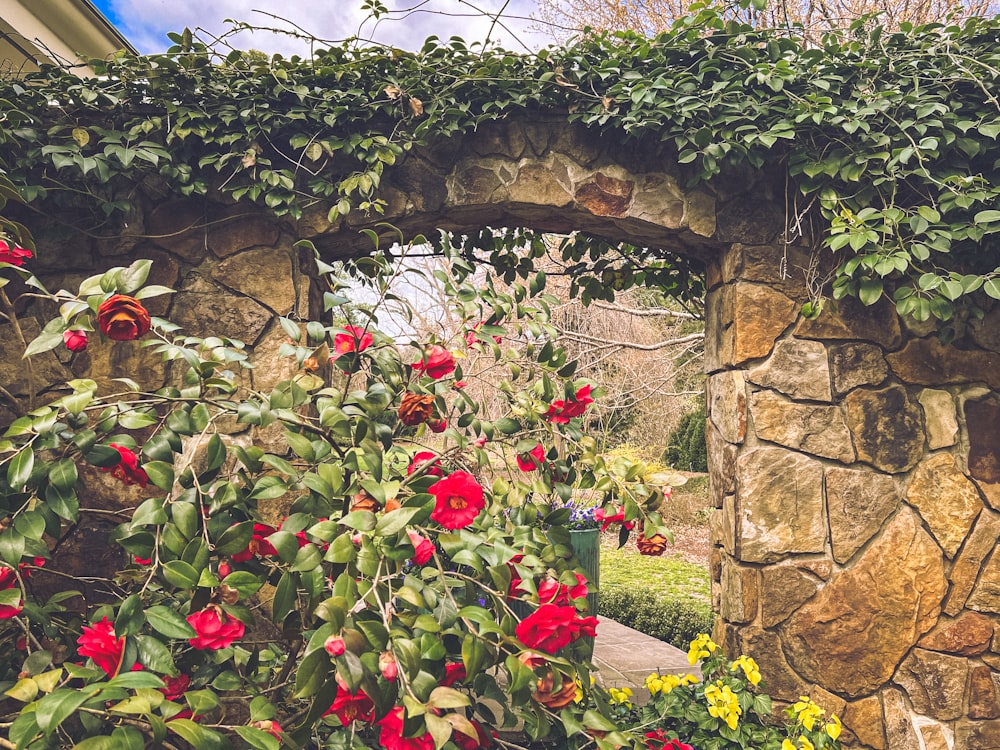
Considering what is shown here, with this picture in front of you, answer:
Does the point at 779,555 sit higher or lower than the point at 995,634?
higher

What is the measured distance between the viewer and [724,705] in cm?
167

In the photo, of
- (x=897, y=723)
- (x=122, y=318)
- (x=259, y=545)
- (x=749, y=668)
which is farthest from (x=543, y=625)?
(x=897, y=723)

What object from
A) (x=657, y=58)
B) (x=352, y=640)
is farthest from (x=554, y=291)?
(x=352, y=640)

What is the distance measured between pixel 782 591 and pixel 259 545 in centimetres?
149

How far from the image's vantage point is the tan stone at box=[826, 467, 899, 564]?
191 centimetres

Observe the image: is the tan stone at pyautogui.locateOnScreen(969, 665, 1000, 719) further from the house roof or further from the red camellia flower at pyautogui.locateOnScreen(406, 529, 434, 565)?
the house roof

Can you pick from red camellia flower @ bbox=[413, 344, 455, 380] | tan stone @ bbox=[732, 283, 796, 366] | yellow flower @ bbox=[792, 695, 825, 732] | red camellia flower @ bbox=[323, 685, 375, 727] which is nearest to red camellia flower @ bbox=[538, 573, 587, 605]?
red camellia flower @ bbox=[323, 685, 375, 727]

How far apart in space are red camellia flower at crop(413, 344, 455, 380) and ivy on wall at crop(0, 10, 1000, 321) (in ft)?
2.61

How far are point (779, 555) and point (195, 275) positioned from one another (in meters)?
1.89

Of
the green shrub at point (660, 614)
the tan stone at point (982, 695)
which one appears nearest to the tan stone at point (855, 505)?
the tan stone at point (982, 695)

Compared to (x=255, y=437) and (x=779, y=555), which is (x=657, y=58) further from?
(x=255, y=437)

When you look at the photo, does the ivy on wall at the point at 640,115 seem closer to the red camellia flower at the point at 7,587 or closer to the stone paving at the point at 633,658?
the red camellia flower at the point at 7,587

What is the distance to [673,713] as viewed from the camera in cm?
175

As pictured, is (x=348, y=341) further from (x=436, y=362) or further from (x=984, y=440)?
(x=984, y=440)
